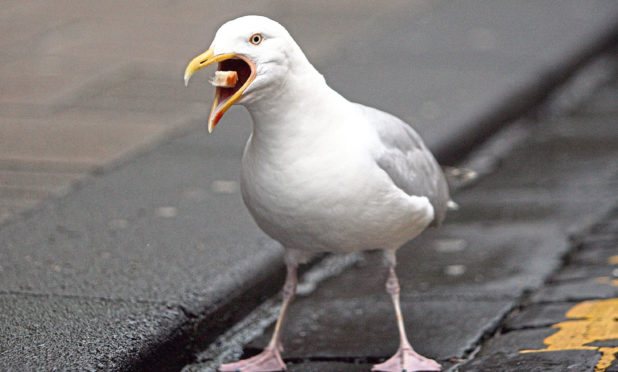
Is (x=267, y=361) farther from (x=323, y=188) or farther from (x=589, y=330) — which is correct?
(x=589, y=330)

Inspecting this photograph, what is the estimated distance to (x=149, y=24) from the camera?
8.52m

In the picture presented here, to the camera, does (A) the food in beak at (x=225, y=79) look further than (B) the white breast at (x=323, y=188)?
No

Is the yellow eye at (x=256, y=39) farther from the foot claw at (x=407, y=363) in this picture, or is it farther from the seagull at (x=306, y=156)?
the foot claw at (x=407, y=363)

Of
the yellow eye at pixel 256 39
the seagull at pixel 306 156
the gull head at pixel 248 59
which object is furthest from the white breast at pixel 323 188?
the yellow eye at pixel 256 39

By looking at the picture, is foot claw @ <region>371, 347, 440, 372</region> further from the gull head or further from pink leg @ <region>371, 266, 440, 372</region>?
the gull head

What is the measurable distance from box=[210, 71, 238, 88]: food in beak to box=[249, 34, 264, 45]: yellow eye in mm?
109

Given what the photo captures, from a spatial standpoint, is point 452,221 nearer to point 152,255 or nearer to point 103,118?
point 152,255

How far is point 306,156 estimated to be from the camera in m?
3.38

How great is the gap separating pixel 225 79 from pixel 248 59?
0.09m

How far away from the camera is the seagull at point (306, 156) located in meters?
3.20

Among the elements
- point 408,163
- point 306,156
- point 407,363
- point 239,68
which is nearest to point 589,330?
point 407,363

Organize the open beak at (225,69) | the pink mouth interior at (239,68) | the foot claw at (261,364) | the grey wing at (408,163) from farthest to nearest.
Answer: the foot claw at (261,364), the grey wing at (408,163), the pink mouth interior at (239,68), the open beak at (225,69)

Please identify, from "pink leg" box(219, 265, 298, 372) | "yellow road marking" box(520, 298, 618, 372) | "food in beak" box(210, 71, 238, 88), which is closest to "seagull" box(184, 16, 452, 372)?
"food in beak" box(210, 71, 238, 88)

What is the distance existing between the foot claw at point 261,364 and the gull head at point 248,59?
3.29 ft
